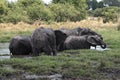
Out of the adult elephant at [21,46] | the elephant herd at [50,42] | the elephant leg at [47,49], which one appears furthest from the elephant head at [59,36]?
the elephant leg at [47,49]

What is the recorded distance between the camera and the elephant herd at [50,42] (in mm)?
13742

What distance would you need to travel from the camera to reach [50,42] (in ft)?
45.8

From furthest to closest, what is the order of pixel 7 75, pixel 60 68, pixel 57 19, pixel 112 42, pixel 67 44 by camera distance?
pixel 57 19, pixel 112 42, pixel 67 44, pixel 60 68, pixel 7 75

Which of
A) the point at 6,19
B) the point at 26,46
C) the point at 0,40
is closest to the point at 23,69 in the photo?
the point at 26,46

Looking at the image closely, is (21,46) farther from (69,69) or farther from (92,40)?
(69,69)

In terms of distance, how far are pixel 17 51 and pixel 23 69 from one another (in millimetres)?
5134

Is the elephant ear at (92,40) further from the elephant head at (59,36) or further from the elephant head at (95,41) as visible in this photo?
the elephant head at (59,36)

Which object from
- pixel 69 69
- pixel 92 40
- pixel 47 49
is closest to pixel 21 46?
pixel 47 49

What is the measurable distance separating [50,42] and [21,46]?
6.42 feet

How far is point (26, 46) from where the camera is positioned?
50.8 feet

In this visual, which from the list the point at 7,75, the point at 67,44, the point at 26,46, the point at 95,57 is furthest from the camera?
the point at 67,44

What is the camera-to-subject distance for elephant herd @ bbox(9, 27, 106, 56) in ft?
45.1

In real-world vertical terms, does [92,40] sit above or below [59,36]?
below

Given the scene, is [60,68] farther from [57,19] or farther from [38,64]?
[57,19]
